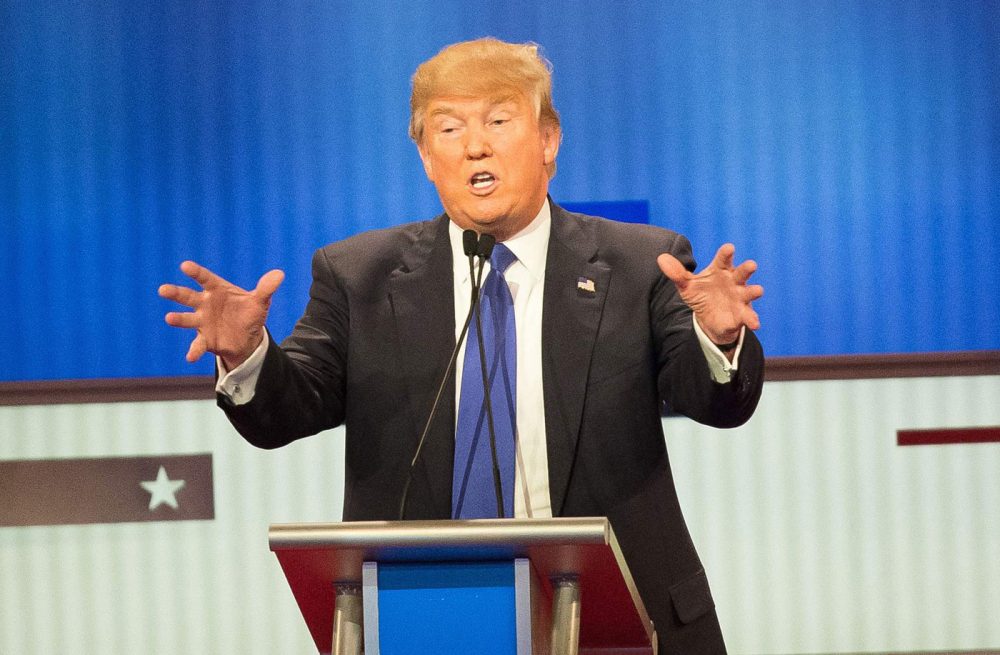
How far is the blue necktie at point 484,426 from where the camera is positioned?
79.0 inches

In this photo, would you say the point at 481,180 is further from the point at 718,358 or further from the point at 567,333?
the point at 718,358

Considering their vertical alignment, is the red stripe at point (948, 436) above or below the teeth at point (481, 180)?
below

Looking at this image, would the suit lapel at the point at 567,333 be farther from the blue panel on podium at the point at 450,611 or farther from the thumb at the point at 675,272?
the blue panel on podium at the point at 450,611

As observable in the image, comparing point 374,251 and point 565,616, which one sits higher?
point 374,251

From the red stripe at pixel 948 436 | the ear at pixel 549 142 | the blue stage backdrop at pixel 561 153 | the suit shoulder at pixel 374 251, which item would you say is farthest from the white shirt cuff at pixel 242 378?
the red stripe at pixel 948 436

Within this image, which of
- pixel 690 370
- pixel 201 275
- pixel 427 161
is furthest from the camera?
pixel 427 161

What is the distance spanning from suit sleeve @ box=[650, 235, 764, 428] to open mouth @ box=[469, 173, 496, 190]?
13.0 inches

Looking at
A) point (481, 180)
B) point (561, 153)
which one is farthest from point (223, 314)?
point (561, 153)

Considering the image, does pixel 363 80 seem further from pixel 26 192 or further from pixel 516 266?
pixel 516 266

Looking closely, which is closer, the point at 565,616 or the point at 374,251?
the point at 565,616

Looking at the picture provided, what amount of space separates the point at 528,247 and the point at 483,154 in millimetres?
189

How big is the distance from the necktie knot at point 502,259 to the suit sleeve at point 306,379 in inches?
10.4

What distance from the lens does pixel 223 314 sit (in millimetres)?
1768

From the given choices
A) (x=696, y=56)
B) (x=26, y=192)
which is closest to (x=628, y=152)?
(x=696, y=56)
